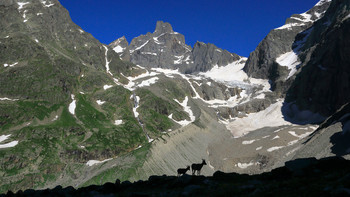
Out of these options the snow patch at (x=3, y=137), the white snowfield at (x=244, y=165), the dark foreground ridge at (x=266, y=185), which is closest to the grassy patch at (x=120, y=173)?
the white snowfield at (x=244, y=165)

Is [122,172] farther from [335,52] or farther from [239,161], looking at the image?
[335,52]

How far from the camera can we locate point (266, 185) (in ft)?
58.4

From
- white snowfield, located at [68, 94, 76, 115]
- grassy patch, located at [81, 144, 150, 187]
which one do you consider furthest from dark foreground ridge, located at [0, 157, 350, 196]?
white snowfield, located at [68, 94, 76, 115]

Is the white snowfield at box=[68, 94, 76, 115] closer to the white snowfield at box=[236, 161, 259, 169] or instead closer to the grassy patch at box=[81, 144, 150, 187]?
the grassy patch at box=[81, 144, 150, 187]

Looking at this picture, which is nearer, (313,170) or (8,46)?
(313,170)

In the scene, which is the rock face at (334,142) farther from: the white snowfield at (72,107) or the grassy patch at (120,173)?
the white snowfield at (72,107)

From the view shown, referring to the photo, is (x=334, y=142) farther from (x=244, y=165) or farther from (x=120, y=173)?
(x=120, y=173)

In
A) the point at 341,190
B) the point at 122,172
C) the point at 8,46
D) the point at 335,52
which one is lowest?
the point at 341,190

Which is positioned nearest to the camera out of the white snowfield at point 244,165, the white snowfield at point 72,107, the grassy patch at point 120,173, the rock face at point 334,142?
the rock face at point 334,142

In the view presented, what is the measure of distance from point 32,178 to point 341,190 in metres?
117

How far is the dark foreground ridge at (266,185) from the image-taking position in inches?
594

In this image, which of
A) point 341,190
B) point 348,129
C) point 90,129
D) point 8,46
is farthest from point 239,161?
point 8,46

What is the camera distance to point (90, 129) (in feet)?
494

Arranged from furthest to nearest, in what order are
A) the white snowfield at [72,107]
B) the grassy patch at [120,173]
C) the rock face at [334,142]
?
the white snowfield at [72,107]
the grassy patch at [120,173]
the rock face at [334,142]
